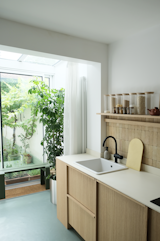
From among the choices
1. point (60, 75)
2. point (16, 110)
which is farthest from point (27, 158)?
point (60, 75)

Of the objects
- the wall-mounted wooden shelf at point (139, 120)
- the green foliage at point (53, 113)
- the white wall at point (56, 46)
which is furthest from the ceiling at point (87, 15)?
the green foliage at point (53, 113)

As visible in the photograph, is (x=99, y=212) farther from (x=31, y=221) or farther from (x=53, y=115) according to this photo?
(x=53, y=115)

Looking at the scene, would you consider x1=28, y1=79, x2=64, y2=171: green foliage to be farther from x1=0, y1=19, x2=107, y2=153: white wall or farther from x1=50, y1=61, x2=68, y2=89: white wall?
x1=0, y1=19, x2=107, y2=153: white wall

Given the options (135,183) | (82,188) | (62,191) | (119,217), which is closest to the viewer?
(119,217)

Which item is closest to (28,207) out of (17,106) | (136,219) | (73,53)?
(17,106)

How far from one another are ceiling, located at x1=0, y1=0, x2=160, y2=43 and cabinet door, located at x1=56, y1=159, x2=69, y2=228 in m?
1.75

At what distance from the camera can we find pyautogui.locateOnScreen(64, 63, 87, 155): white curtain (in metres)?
Answer: 3.01

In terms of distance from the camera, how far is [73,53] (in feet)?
8.39

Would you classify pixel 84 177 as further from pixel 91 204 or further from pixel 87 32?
pixel 87 32

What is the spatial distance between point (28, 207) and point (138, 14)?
3.13 meters

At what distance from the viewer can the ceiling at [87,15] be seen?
68.1 inches

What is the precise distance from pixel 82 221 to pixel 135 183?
2.96 ft

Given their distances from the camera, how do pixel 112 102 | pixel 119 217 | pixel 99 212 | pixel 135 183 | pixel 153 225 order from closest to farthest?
pixel 153 225 → pixel 119 217 → pixel 135 183 → pixel 99 212 → pixel 112 102

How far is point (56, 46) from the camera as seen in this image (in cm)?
243
